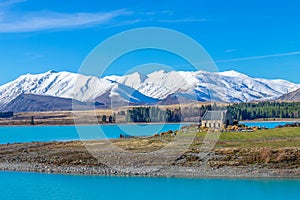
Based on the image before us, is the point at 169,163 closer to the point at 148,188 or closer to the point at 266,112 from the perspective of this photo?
the point at 148,188

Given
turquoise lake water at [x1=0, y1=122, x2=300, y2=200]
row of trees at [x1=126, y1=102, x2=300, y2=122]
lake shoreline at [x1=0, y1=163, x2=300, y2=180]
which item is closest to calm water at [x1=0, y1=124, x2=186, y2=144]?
row of trees at [x1=126, y1=102, x2=300, y2=122]

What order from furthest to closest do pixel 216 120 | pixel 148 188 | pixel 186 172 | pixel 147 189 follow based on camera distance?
1. pixel 216 120
2. pixel 186 172
3. pixel 148 188
4. pixel 147 189

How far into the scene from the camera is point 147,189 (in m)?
37.3

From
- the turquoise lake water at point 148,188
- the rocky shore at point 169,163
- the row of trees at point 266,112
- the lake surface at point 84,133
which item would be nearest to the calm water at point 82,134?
the lake surface at point 84,133

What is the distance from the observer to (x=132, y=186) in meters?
38.1

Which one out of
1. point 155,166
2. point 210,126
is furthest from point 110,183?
point 210,126

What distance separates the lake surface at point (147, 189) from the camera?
35156 millimetres

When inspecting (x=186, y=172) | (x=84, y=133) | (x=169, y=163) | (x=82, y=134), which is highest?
(x=84, y=133)

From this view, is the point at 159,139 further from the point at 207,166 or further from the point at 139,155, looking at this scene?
the point at 207,166

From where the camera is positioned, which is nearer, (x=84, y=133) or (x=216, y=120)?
(x=216, y=120)

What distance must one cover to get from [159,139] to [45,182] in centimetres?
2269

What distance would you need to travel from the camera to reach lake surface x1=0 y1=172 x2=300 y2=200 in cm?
3516

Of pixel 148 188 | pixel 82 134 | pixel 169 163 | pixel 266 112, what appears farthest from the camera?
pixel 266 112

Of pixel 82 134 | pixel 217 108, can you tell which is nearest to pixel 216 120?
pixel 82 134
